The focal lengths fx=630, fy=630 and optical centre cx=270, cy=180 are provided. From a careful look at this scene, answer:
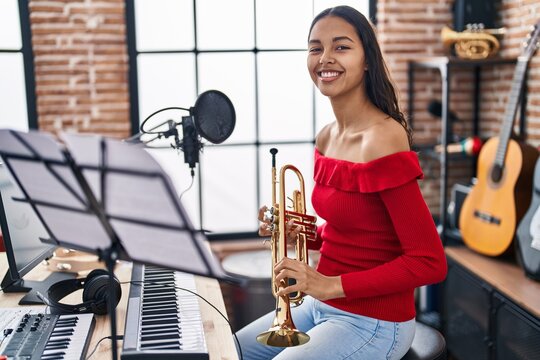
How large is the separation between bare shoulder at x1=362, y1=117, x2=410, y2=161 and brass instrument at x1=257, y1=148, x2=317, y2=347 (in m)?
0.24

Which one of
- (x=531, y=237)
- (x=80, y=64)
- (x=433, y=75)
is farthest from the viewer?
(x=433, y=75)

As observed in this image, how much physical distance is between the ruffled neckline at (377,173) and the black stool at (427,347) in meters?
0.54

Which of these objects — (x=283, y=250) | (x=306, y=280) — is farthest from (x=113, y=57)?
(x=306, y=280)

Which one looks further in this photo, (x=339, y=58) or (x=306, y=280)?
(x=339, y=58)

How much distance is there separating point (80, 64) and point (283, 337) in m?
2.21

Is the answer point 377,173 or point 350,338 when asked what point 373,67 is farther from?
point 350,338

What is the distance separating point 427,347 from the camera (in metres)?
1.96

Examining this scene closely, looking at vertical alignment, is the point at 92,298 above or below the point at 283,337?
above

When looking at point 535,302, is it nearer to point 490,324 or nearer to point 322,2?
point 490,324

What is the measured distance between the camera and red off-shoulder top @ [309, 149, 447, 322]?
5.68 ft

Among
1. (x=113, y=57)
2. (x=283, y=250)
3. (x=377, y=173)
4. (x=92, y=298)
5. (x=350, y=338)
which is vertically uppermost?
(x=113, y=57)

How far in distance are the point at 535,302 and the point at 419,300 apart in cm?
116

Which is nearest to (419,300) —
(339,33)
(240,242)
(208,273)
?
(240,242)

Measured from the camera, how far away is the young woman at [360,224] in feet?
5.69
